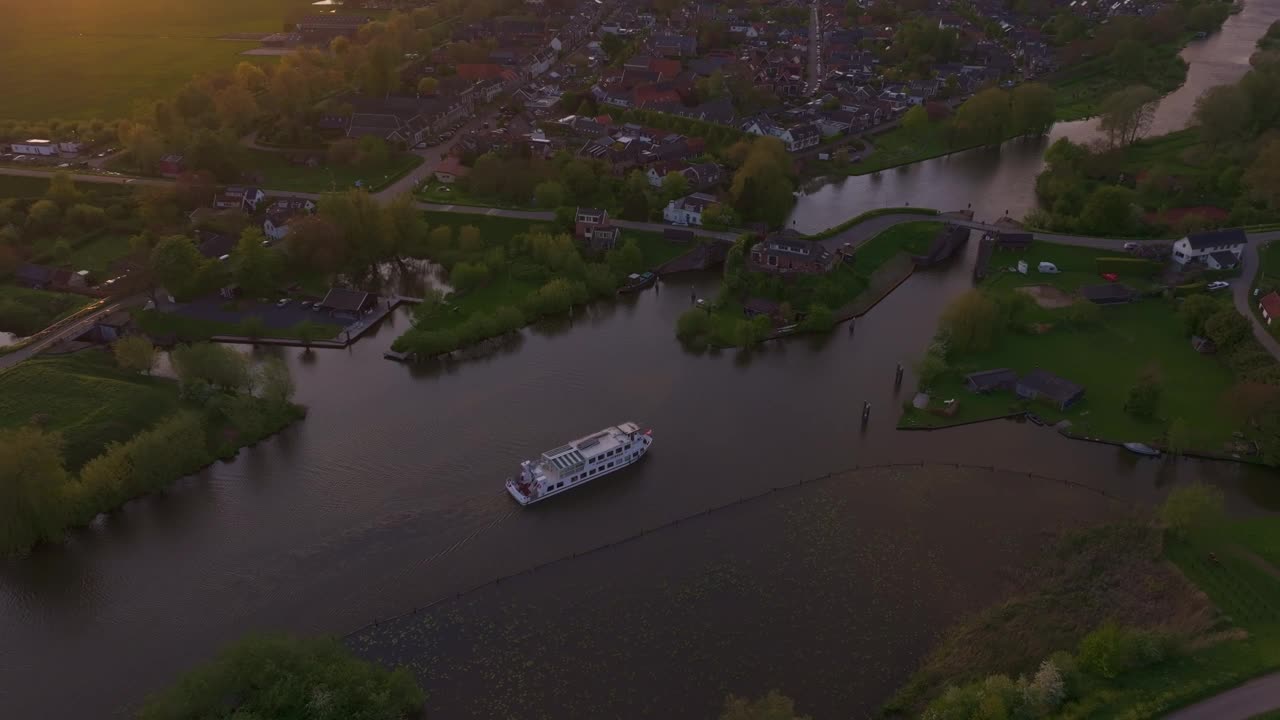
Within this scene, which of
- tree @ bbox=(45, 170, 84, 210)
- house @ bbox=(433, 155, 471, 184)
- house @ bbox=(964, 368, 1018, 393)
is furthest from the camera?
house @ bbox=(433, 155, 471, 184)

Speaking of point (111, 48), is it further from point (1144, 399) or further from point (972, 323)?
point (1144, 399)

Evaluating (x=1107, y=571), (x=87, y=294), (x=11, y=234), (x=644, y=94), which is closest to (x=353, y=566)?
(x=1107, y=571)

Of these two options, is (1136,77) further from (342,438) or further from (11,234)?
(11,234)

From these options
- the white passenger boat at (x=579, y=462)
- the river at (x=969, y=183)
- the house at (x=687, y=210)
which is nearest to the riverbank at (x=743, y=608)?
the white passenger boat at (x=579, y=462)

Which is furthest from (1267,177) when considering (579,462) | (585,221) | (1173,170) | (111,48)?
(111,48)

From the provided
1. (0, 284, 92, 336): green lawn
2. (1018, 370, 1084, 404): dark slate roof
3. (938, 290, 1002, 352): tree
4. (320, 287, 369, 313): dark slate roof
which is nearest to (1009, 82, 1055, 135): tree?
(938, 290, 1002, 352): tree

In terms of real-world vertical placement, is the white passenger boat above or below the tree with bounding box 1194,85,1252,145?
below

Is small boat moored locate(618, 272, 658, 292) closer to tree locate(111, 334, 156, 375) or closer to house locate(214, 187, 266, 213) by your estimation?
tree locate(111, 334, 156, 375)
